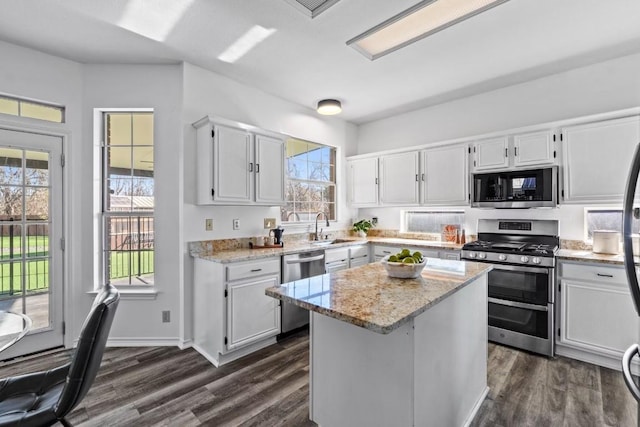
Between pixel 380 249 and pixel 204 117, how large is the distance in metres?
2.67

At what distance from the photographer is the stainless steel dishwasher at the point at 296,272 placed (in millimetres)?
3166

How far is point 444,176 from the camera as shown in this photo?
3773 millimetres

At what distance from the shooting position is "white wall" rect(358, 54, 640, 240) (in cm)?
298

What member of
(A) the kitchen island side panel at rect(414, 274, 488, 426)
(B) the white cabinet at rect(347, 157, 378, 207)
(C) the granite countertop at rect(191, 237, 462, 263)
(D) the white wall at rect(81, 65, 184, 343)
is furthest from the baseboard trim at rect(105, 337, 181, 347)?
(B) the white cabinet at rect(347, 157, 378, 207)

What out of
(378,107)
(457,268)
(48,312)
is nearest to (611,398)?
(457,268)

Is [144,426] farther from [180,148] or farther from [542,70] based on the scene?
[542,70]

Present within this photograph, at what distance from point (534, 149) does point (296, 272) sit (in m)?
2.75

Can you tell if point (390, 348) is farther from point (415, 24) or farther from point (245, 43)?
point (245, 43)

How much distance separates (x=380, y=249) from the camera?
4.16 meters

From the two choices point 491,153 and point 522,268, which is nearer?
point 522,268

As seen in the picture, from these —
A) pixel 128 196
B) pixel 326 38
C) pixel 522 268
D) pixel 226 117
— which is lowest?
pixel 522 268

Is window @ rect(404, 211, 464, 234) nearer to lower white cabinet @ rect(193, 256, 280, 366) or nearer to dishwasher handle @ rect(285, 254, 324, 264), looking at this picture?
dishwasher handle @ rect(285, 254, 324, 264)

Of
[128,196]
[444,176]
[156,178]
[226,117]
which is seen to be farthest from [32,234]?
[444,176]

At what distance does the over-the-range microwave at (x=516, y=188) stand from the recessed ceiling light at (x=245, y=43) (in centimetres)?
266
